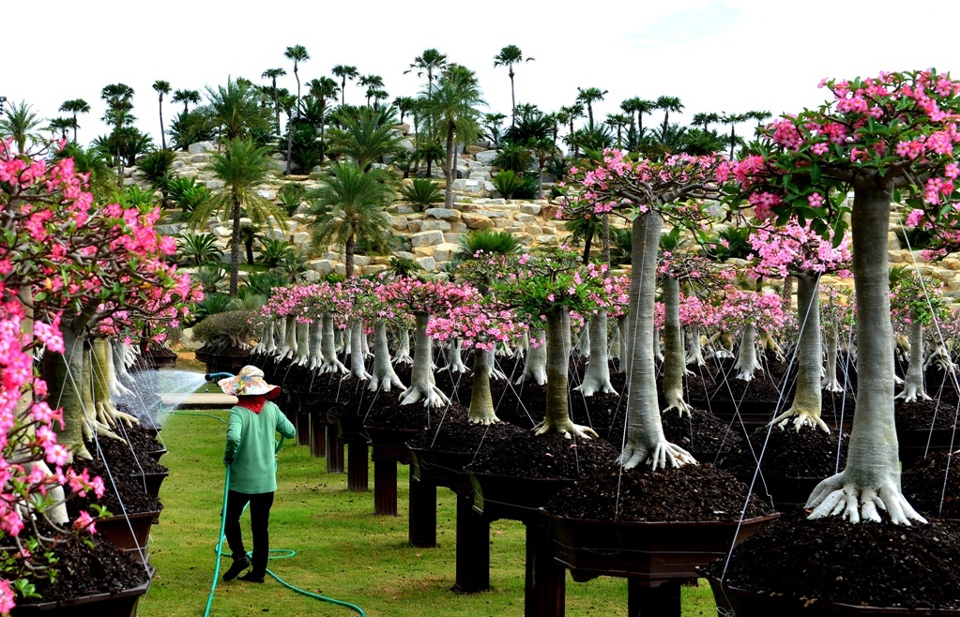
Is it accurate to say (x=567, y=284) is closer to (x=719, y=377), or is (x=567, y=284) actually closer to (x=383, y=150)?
(x=719, y=377)

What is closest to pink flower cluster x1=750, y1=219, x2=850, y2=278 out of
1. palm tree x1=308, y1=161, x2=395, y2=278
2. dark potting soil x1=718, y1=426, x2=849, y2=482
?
dark potting soil x1=718, y1=426, x2=849, y2=482

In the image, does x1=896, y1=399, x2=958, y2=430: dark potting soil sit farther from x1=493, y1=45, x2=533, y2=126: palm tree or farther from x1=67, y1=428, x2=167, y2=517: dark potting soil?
x1=493, y1=45, x2=533, y2=126: palm tree

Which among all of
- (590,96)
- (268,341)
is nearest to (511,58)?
(590,96)

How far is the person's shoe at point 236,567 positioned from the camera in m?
7.86

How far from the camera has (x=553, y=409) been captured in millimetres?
8281

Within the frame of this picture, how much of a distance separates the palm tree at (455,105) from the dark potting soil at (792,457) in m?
48.1

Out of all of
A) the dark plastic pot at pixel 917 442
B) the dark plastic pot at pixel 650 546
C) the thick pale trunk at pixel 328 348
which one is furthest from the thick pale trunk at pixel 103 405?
the thick pale trunk at pixel 328 348

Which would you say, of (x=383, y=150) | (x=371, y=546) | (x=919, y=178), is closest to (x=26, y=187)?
(x=919, y=178)

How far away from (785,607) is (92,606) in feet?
8.95

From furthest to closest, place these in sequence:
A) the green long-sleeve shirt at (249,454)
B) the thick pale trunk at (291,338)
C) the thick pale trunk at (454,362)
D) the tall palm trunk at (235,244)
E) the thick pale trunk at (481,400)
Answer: the tall palm trunk at (235,244), the thick pale trunk at (291,338), the thick pale trunk at (454,362), the thick pale trunk at (481,400), the green long-sleeve shirt at (249,454)

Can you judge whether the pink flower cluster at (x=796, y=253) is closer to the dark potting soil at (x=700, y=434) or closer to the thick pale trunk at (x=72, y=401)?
the dark potting soil at (x=700, y=434)

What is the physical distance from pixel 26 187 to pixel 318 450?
44.7 ft

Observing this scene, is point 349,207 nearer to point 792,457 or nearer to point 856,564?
point 792,457

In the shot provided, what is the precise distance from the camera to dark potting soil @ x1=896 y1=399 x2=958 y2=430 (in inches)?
455
